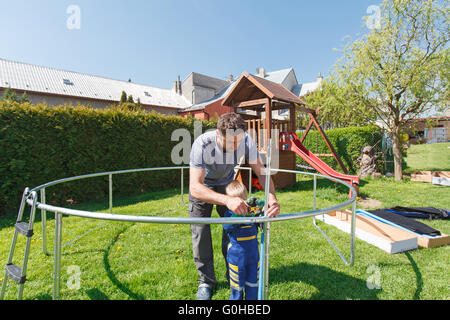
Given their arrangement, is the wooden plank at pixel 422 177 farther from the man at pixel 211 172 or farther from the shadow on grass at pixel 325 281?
the man at pixel 211 172

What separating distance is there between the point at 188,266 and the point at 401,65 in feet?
33.9

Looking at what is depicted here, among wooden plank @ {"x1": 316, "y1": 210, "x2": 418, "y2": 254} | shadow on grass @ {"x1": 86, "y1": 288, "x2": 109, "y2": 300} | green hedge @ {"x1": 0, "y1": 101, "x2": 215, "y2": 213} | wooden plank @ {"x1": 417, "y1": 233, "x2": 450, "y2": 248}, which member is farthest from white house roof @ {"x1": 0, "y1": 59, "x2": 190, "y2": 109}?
wooden plank @ {"x1": 417, "y1": 233, "x2": 450, "y2": 248}

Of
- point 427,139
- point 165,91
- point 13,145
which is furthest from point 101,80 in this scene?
point 427,139

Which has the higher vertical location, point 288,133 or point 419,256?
point 288,133

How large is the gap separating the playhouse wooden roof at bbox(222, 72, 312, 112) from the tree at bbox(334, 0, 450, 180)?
3.09m

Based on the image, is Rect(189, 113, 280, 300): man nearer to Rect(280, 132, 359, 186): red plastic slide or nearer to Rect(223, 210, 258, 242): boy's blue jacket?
Rect(223, 210, 258, 242): boy's blue jacket

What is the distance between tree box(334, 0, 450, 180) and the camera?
8438 mm

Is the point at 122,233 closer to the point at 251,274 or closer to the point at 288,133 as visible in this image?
the point at 251,274

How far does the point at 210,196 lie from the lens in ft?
7.01

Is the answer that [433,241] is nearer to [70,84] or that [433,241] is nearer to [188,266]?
[188,266]

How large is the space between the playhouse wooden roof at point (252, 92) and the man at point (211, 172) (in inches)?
211

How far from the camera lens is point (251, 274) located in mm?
2119

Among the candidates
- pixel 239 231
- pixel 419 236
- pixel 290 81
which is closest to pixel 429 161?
pixel 419 236

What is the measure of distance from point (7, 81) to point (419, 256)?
96.6 ft
